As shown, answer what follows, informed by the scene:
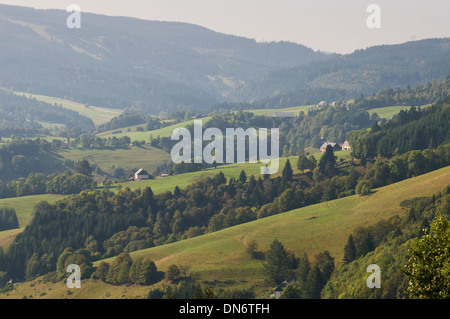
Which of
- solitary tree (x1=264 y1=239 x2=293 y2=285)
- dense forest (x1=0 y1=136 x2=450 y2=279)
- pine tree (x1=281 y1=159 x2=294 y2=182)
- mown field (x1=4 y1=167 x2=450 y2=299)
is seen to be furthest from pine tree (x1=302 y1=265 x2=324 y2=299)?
pine tree (x1=281 y1=159 x2=294 y2=182)

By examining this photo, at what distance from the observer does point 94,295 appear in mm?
92562

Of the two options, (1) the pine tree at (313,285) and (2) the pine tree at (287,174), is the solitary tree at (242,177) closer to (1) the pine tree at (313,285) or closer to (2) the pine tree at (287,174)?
(2) the pine tree at (287,174)

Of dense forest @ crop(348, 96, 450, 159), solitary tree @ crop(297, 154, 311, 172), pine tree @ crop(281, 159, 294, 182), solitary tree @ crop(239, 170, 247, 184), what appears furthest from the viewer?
solitary tree @ crop(239, 170, 247, 184)

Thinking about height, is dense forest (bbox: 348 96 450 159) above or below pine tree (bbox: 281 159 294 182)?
above

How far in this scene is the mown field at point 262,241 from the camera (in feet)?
300

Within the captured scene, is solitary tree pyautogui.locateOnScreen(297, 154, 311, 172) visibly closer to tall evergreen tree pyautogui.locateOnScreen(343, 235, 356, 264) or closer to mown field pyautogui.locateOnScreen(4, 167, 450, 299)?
mown field pyautogui.locateOnScreen(4, 167, 450, 299)

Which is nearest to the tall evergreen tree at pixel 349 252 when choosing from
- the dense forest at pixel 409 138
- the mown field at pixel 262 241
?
the mown field at pixel 262 241

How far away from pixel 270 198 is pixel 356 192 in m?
26.1

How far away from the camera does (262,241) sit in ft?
336

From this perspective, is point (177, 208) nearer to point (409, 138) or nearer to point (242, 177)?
point (242, 177)

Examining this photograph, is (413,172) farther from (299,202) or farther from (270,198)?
(270,198)

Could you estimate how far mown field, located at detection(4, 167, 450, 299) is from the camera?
91500 mm

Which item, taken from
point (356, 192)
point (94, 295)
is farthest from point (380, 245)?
point (94, 295)

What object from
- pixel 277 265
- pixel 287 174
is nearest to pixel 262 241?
pixel 277 265
